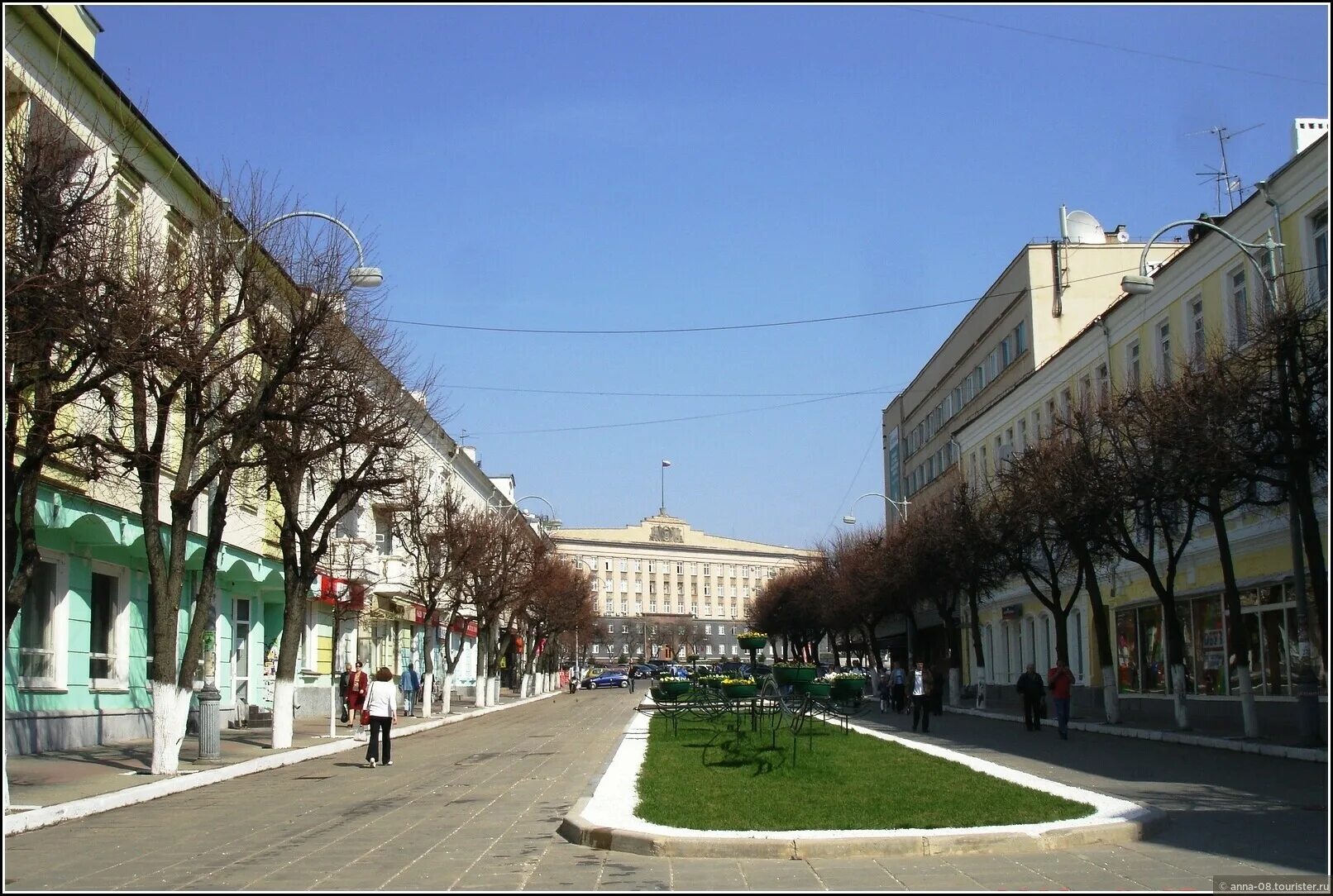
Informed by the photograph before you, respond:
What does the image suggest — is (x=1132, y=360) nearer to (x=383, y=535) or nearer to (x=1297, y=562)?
(x=1297, y=562)

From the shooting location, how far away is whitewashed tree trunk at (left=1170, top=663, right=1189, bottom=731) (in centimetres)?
2761

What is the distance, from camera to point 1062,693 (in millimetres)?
28875

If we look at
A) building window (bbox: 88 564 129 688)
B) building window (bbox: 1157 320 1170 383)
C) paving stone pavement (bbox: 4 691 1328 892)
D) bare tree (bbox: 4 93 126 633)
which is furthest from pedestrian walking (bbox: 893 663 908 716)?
bare tree (bbox: 4 93 126 633)

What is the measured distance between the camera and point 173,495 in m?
20.6

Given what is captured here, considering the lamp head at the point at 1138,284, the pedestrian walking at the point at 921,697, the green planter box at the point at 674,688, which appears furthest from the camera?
the green planter box at the point at 674,688

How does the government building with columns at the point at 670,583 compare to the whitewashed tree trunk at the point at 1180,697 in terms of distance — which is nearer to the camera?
the whitewashed tree trunk at the point at 1180,697

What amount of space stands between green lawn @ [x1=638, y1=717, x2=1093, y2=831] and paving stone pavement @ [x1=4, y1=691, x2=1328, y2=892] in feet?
3.60

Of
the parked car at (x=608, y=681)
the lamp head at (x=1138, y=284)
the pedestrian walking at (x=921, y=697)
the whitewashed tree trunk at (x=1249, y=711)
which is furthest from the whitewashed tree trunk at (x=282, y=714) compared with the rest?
the parked car at (x=608, y=681)

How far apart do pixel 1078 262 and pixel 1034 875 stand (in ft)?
151

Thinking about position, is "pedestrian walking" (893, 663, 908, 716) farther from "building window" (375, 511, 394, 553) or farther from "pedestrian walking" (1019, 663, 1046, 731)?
"building window" (375, 511, 394, 553)

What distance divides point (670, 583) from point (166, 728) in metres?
144

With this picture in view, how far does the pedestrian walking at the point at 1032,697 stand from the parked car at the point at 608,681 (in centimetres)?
6617

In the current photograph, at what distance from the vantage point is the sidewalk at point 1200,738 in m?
21.4

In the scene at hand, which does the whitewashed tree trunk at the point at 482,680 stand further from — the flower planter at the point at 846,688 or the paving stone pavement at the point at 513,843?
the paving stone pavement at the point at 513,843
